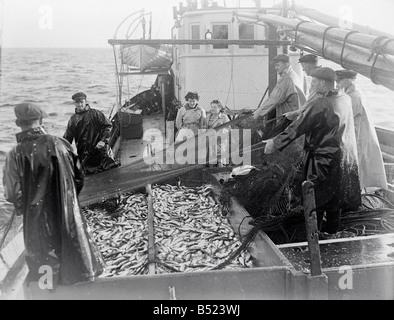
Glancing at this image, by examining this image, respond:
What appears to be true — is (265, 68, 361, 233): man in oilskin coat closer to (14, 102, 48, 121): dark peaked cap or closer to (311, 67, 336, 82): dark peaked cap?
(311, 67, 336, 82): dark peaked cap

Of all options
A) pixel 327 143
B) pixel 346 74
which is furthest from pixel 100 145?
pixel 346 74

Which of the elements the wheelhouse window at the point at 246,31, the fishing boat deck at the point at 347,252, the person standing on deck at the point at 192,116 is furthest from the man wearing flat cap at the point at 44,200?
the wheelhouse window at the point at 246,31

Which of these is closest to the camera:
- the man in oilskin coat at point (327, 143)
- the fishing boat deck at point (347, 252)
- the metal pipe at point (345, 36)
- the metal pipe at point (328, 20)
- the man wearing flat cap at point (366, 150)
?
the metal pipe at point (345, 36)

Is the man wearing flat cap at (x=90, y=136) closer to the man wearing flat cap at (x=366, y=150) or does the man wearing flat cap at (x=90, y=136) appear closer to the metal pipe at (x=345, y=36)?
the metal pipe at (x=345, y=36)

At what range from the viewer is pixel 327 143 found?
218 inches

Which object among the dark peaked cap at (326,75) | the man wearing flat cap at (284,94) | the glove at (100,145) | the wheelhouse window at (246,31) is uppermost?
the wheelhouse window at (246,31)

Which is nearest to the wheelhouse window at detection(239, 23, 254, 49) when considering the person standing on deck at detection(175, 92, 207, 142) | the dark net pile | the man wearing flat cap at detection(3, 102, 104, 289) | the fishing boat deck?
the person standing on deck at detection(175, 92, 207, 142)

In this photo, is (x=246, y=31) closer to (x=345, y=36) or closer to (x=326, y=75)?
(x=326, y=75)

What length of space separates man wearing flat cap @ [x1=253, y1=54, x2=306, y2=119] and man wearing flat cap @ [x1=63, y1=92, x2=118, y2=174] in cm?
294

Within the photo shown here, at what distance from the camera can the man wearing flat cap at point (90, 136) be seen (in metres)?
8.04

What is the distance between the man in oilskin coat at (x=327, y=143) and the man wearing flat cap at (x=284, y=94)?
6.57 ft

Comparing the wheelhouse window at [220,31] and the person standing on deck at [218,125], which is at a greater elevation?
the wheelhouse window at [220,31]

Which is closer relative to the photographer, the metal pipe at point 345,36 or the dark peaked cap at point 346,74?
the metal pipe at point 345,36

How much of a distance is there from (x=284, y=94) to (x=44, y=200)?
16.3ft
